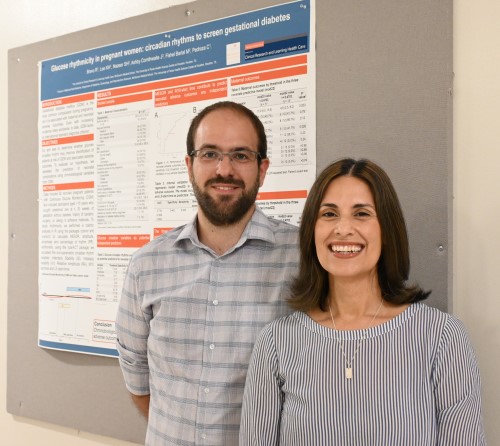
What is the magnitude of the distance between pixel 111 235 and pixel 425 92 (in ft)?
3.89

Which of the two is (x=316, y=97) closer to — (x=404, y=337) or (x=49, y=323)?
(x=404, y=337)

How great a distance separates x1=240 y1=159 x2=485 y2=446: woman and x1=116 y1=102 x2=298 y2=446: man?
0.35 ft

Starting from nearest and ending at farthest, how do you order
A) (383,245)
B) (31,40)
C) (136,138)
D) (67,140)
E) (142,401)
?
(383,245), (142,401), (136,138), (67,140), (31,40)

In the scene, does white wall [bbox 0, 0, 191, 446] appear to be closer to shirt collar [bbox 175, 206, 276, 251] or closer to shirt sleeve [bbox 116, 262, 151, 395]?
shirt sleeve [bbox 116, 262, 151, 395]

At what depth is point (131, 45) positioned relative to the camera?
76.2 inches

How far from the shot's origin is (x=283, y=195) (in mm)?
1612

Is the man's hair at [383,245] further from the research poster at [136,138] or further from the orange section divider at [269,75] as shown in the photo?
the orange section divider at [269,75]

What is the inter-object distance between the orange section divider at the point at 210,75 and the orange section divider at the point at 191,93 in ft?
0.06

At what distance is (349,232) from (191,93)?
2.93ft

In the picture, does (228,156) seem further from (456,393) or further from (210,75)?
(456,393)

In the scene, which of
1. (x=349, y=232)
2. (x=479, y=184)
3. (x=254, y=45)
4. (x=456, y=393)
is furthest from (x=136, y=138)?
(x=456, y=393)

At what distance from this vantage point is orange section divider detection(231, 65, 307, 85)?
1574mm

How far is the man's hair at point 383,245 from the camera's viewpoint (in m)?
1.17

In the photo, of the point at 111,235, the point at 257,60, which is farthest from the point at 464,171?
the point at 111,235
